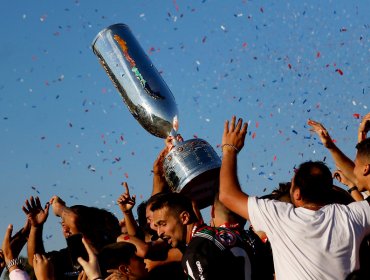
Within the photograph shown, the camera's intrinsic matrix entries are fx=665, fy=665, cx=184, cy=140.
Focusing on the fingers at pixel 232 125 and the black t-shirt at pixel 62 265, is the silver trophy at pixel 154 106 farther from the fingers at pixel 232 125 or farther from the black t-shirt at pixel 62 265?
the fingers at pixel 232 125

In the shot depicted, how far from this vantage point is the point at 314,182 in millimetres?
4621

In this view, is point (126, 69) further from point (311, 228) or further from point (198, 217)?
point (311, 228)

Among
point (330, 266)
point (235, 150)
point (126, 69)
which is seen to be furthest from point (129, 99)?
point (330, 266)

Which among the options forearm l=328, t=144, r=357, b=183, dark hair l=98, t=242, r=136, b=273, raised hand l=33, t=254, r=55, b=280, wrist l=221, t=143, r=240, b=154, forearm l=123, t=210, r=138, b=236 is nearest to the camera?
wrist l=221, t=143, r=240, b=154

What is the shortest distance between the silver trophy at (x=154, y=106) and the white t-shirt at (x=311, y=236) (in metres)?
2.88

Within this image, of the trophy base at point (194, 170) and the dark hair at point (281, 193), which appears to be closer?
the dark hair at point (281, 193)

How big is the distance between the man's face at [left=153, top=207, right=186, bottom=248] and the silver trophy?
1.91m

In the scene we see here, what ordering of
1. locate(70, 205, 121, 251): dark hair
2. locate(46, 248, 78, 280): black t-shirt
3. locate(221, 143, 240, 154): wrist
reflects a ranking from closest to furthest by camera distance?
locate(221, 143, 240, 154): wrist → locate(46, 248, 78, 280): black t-shirt → locate(70, 205, 121, 251): dark hair

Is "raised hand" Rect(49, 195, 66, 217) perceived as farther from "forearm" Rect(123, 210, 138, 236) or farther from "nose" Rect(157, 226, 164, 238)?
"nose" Rect(157, 226, 164, 238)

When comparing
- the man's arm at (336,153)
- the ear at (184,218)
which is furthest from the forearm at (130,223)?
the man's arm at (336,153)

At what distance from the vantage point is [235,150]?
459cm

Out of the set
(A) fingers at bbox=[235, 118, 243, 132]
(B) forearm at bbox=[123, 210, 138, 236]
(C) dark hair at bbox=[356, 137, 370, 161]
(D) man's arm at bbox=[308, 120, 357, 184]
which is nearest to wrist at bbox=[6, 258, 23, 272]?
(B) forearm at bbox=[123, 210, 138, 236]

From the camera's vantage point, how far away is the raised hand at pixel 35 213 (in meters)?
6.66

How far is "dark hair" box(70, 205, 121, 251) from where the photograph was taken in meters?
6.32
